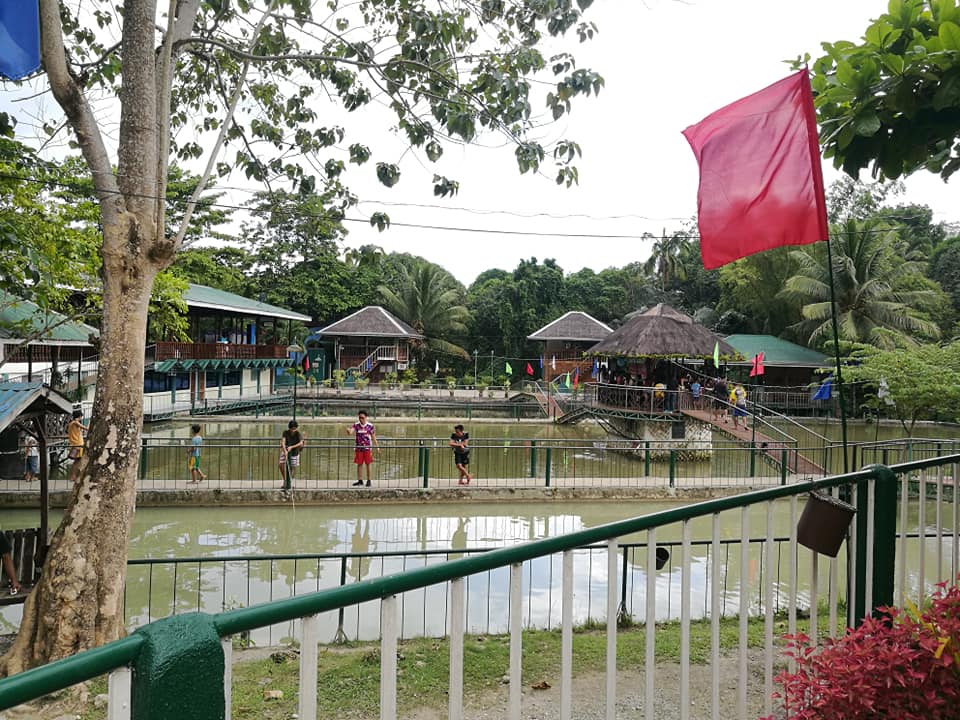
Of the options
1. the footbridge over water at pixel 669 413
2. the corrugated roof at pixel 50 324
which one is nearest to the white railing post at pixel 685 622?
the corrugated roof at pixel 50 324

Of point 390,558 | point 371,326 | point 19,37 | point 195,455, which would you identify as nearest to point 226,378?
point 371,326

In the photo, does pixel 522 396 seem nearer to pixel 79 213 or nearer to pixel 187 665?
pixel 79 213

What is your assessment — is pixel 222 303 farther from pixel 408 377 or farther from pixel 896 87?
pixel 896 87

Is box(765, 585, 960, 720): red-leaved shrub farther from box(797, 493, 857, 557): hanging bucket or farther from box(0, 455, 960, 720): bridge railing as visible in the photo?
box(797, 493, 857, 557): hanging bucket

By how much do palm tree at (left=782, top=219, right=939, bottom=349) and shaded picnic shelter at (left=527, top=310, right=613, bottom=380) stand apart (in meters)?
11.1

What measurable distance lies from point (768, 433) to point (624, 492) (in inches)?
359

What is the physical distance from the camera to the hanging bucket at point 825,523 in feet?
9.18

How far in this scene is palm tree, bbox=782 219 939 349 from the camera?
3112 cm

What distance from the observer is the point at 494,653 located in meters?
5.99

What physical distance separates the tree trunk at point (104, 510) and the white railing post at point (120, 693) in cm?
522

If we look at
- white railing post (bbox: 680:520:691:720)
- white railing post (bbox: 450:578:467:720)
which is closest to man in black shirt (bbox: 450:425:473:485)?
white railing post (bbox: 680:520:691:720)

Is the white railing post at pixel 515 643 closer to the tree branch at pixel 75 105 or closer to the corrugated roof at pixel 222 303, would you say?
the tree branch at pixel 75 105

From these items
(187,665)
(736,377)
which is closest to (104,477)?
(187,665)

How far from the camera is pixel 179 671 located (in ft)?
4.14
